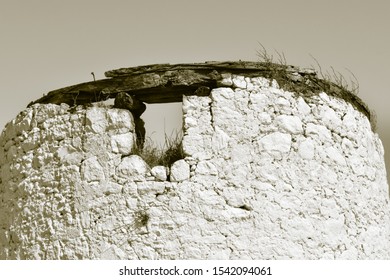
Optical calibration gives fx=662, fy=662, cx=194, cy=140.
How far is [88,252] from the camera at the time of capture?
5.64 m

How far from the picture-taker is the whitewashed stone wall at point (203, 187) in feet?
18.3

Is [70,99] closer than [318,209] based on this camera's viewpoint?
No

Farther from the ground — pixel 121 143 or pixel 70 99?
pixel 70 99

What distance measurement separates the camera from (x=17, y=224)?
6.08m

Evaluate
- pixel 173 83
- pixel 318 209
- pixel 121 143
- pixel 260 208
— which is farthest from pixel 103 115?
pixel 318 209

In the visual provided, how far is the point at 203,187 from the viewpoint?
5637mm

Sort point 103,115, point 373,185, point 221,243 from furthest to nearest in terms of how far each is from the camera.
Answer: point 373,185 → point 103,115 → point 221,243

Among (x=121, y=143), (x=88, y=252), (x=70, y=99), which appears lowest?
(x=88, y=252)

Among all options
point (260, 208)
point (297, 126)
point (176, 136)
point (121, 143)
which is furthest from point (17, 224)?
point (297, 126)

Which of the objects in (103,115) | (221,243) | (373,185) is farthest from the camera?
(373,185)

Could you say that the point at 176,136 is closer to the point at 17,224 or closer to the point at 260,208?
the point at 260,208

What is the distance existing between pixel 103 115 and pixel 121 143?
33 cm

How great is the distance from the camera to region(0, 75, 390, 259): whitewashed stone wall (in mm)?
5582

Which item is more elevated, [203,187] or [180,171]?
[180,171]
